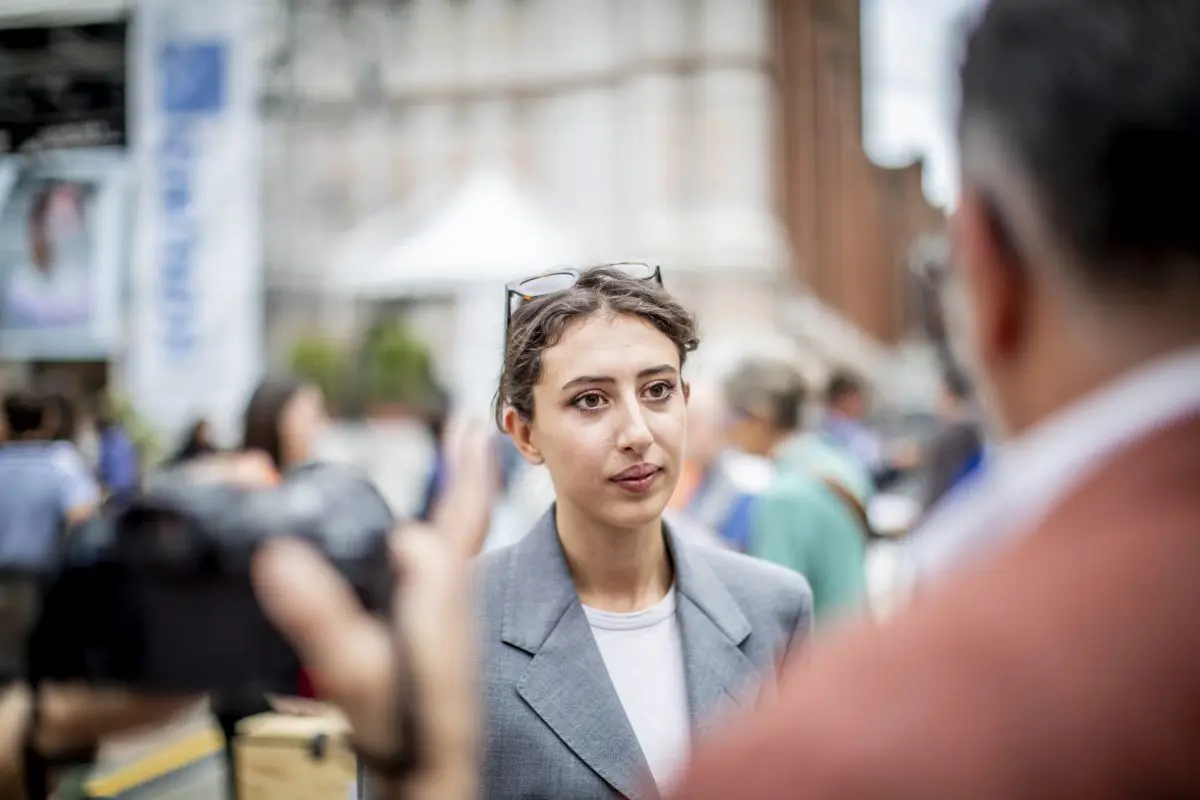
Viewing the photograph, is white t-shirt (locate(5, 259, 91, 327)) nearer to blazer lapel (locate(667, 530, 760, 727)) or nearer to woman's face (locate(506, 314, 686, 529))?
woman's face (locate(506, 314, 686, 529))

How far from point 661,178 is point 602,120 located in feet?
8.72

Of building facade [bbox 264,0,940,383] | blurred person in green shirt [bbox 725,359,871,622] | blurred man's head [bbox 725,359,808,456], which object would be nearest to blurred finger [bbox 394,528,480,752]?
blurred person in green shirt [bbox 725,359,871,622]

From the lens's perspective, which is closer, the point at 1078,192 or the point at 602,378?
the point at 1078,192

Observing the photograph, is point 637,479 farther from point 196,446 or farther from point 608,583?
point 196,446

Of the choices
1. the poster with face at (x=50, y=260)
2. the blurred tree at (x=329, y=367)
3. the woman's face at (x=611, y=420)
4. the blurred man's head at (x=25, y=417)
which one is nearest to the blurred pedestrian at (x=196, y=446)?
the blurred man's head at (x=25, y=417)

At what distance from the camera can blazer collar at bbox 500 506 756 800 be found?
71.1 inches

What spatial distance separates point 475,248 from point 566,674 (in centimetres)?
1122

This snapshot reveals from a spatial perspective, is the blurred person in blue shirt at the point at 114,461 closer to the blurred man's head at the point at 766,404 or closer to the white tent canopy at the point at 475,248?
the white tent canopy at the point at 475,248

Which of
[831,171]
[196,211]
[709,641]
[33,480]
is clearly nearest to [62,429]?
[33,480]

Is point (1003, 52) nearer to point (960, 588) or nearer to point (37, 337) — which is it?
point (960, 588)

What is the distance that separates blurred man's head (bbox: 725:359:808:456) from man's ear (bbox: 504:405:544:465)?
8.46 ft

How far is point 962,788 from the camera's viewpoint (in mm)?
622

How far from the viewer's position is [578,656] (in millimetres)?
1898

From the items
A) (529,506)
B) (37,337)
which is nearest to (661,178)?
(37,337)
